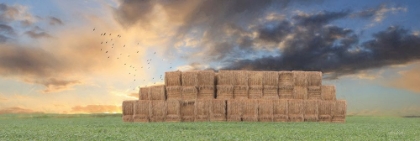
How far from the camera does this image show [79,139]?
1160 cm

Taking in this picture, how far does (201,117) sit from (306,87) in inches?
210

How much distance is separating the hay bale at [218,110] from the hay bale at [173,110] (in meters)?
1.48

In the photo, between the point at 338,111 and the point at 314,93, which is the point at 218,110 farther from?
the point at 338,111

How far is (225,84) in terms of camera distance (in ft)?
75.4

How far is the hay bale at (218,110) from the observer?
21.9 meters

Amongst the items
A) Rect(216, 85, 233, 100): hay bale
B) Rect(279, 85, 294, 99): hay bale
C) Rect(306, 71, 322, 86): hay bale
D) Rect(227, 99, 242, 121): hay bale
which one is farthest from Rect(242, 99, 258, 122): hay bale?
Rect(306, 71, 322, 86): hay bale

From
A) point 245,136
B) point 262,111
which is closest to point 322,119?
point 262,111

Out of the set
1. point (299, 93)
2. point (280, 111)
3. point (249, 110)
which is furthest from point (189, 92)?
point (299, 93)

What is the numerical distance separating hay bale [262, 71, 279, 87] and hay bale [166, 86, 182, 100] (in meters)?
3.93

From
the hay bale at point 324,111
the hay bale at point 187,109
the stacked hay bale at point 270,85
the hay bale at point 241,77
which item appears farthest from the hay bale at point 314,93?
the hay bale at point 187,109

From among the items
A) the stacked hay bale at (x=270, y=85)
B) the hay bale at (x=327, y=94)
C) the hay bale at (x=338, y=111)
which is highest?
the stacked hay bale at (x=270, y=85)

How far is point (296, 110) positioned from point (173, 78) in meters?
5.82

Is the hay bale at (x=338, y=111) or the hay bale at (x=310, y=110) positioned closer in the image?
the hay bale at (x=310, y=110)

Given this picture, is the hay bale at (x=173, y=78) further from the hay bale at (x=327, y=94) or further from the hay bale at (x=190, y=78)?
the hay bale at (x=327, y=94)
